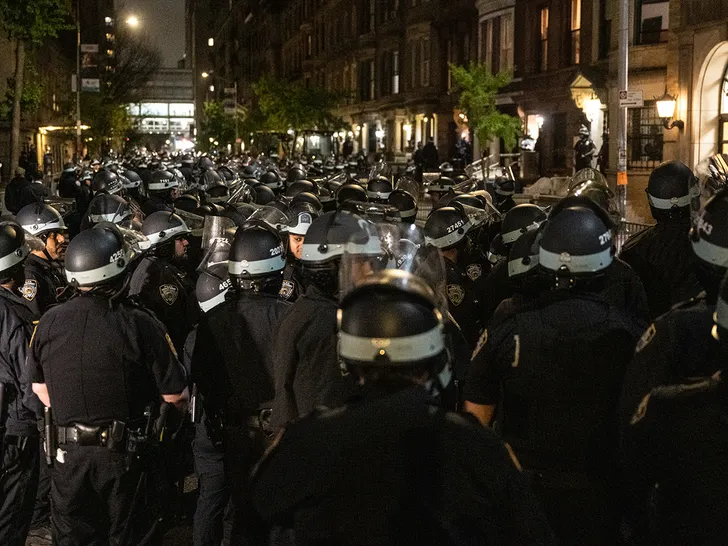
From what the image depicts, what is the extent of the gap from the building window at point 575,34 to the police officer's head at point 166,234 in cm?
2834

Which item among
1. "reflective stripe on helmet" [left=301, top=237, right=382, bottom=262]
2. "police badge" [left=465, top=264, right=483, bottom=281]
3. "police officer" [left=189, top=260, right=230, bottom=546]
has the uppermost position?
"reflective stripe on helmet" [left=301, top=237, right=382, bottom=262]

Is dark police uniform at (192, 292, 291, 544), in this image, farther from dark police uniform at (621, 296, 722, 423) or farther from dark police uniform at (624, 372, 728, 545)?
dark police uniform at (624, 372, 728, 545)

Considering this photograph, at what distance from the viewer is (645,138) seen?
27.4 metres

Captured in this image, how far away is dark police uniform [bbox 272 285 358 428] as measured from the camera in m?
4.50

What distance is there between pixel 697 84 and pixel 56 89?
58.2m

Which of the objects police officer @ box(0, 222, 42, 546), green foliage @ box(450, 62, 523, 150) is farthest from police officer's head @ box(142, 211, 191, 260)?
green foliage @ box(450, 62, 523, 150)

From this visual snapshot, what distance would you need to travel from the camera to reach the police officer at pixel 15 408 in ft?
19.8

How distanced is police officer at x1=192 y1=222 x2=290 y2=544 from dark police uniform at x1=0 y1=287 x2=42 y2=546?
1.17 metres

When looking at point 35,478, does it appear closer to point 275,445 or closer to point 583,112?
point 275,445

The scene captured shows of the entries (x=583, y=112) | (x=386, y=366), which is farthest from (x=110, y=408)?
(x=583, y=112)

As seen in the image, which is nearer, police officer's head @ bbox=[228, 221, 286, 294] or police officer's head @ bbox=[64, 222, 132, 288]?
police officer's head @ bbox=[64, 222, 132, 288]

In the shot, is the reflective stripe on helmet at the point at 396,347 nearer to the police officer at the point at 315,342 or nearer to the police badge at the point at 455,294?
the police officer at the point at 315,342

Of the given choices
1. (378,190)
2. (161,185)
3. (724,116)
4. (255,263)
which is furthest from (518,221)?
(724,116)

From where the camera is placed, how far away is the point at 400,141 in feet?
188
